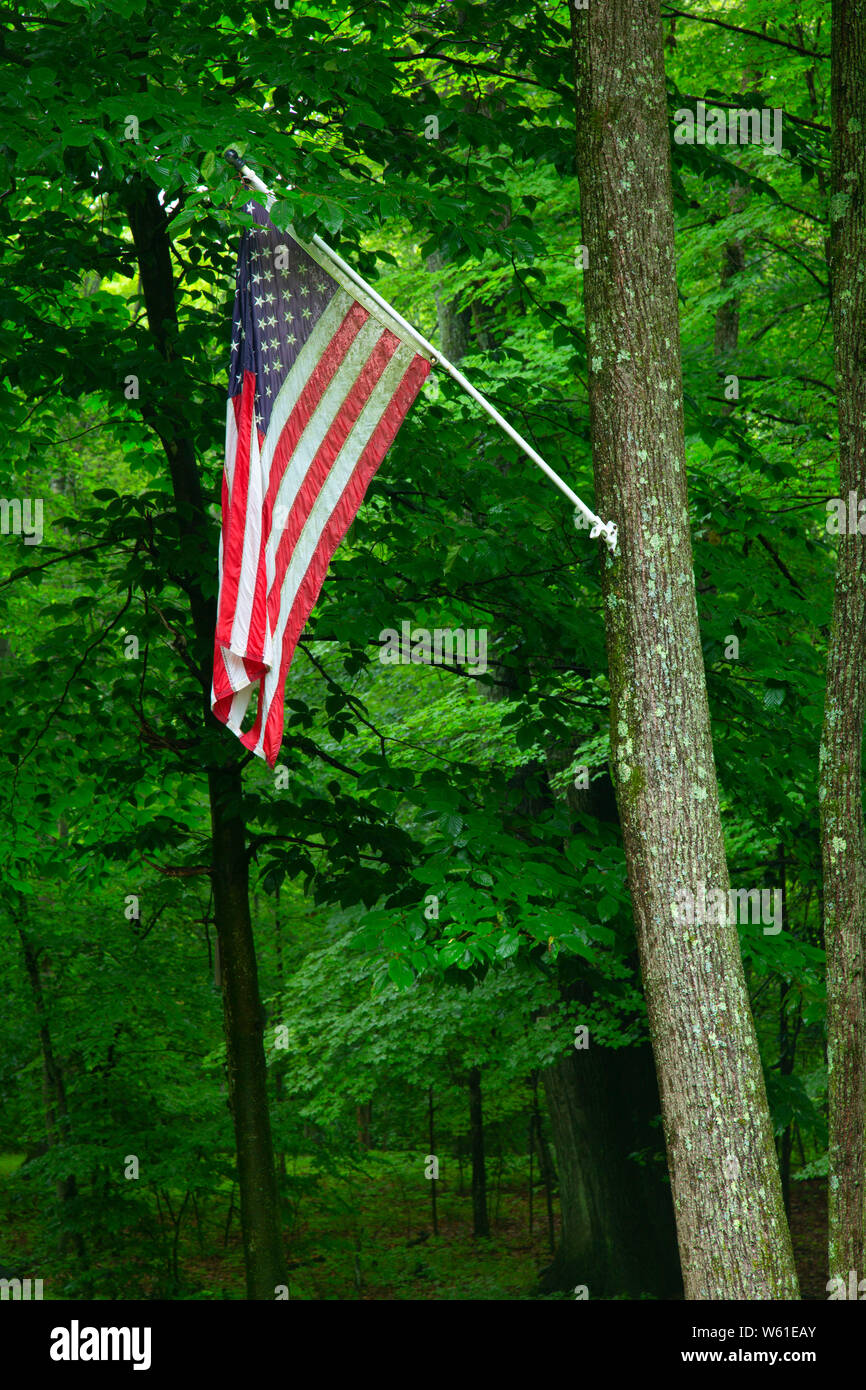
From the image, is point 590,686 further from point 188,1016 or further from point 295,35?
point 188,1016

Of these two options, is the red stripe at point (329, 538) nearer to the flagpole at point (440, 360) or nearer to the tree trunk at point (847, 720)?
the flagpole at point (440, 360)

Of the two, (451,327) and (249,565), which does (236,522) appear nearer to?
(249,565)

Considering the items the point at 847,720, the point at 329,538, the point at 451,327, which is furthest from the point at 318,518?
the point at 451,327

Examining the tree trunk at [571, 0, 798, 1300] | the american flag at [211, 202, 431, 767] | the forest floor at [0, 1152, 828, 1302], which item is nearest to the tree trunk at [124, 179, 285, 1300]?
the american flag at [211, 202, 431, 767]

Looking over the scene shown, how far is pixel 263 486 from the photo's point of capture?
175 inches

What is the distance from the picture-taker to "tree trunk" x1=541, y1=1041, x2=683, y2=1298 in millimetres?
11922

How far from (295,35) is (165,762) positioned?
438 cm

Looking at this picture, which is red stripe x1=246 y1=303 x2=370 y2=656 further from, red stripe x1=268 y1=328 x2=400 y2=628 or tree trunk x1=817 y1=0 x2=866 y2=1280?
tree trunk x1=817 y1=0 x2=866 y2=1280

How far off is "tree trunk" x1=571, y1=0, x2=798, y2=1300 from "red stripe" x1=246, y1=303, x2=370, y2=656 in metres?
0.89

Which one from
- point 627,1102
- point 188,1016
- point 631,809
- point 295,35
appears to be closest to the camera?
point 631,809

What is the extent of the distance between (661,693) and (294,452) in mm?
1652
